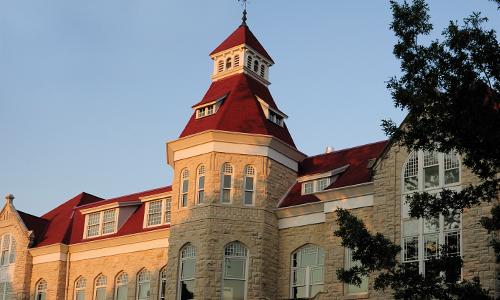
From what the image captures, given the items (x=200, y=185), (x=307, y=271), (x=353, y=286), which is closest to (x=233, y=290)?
(x=307, y=271)

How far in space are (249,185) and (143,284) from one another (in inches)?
335

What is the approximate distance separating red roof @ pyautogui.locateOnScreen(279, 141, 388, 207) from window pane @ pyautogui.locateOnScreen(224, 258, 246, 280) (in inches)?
130

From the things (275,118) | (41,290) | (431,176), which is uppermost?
(275,118)

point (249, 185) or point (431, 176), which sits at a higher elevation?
point (249, 185)

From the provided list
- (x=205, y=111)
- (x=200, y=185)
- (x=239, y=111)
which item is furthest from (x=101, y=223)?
(x=239, y=111)

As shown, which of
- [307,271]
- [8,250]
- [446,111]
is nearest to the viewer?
[446,111]

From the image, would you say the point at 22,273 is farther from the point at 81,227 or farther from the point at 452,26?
the point at 452,26

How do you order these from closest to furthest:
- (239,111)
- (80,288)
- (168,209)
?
(239,111) → (168,209) → (80,288)

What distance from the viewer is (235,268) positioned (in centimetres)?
3581

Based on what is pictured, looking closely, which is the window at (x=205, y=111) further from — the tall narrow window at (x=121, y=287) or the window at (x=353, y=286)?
the window at (x=353, y=286)

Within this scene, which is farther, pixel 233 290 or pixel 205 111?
pixel 205 111

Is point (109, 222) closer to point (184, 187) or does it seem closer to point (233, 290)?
point (184, 187)

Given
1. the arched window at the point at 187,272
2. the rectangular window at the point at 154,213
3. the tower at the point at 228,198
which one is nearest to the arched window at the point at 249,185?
the tower at the point at 228,198

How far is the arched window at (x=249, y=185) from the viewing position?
36906 millimetres
